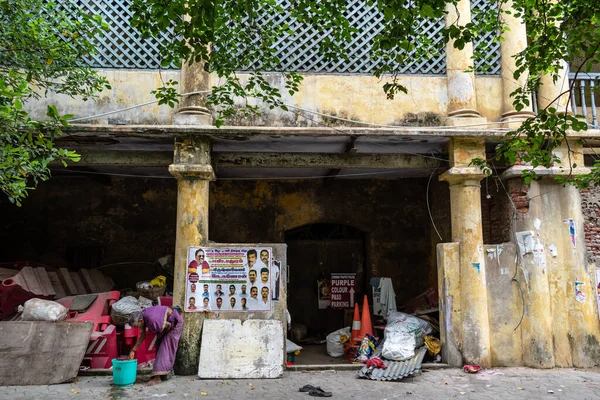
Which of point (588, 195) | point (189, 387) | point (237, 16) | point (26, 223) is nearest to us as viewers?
point (237, 16)

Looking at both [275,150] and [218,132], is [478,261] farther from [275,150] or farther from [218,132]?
[218,132]

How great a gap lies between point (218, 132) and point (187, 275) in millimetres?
2273

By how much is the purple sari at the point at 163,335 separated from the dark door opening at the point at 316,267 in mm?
4513

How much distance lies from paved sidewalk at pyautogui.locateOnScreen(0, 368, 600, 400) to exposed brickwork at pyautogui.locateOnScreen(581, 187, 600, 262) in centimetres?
222

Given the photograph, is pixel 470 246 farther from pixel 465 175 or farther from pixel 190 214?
pixel 190 214

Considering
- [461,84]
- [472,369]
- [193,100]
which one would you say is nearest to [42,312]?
[193,100]

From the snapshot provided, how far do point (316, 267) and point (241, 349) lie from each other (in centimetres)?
425

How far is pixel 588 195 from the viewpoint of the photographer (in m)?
8.82

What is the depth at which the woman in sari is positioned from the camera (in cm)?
671

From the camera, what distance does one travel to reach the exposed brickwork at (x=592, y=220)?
864cm

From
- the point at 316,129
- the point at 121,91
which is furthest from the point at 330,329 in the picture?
the point at 121,91

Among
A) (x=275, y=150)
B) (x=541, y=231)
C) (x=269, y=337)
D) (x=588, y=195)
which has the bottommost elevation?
(x=269, y=337)

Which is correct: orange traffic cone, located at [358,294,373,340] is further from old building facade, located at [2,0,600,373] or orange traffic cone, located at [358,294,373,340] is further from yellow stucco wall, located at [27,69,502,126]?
yellow stucco wall, located at [27,69,502,126]

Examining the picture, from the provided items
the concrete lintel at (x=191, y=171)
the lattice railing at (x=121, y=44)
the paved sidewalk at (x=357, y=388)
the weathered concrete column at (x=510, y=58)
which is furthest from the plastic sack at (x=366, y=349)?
the lattice railing at (x=121, y=44)
